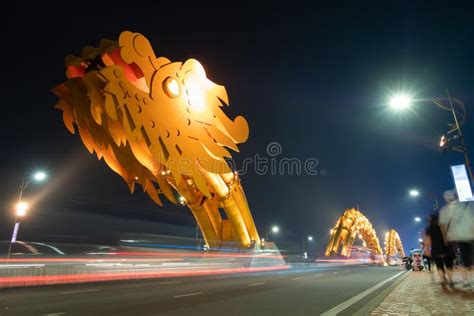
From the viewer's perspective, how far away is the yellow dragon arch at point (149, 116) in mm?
15938

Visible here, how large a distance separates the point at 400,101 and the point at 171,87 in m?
10.9

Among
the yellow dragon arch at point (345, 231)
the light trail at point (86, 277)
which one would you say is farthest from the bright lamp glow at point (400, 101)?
the yellow dragon arch at point (345, 231)

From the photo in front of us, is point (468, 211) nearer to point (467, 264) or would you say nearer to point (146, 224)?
point (467, 264)

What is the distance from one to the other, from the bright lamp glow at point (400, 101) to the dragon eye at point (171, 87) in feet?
34.3

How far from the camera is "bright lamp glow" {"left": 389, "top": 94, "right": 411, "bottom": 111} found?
14.1 m

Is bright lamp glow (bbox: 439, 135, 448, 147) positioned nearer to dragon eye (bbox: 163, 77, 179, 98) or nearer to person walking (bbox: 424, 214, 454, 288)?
person walking (bbox: 424, 214, 454, 288)

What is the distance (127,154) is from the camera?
63.1 ft

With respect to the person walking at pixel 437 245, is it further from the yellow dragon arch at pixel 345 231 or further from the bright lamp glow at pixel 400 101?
the yellow dragon arch at pixel 345 231

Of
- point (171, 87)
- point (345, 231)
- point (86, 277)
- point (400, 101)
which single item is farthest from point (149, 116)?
point (345, 231)

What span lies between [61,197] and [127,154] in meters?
27.2

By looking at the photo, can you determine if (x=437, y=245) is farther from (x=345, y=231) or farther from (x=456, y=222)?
(x=345, y=231)

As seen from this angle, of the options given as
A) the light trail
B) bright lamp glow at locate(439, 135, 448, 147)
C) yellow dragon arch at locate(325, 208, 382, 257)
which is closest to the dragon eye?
the light trail

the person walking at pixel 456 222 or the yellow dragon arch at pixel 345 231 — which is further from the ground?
the yellow dragon arch at pixel 345 231

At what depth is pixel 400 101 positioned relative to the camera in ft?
46.9
